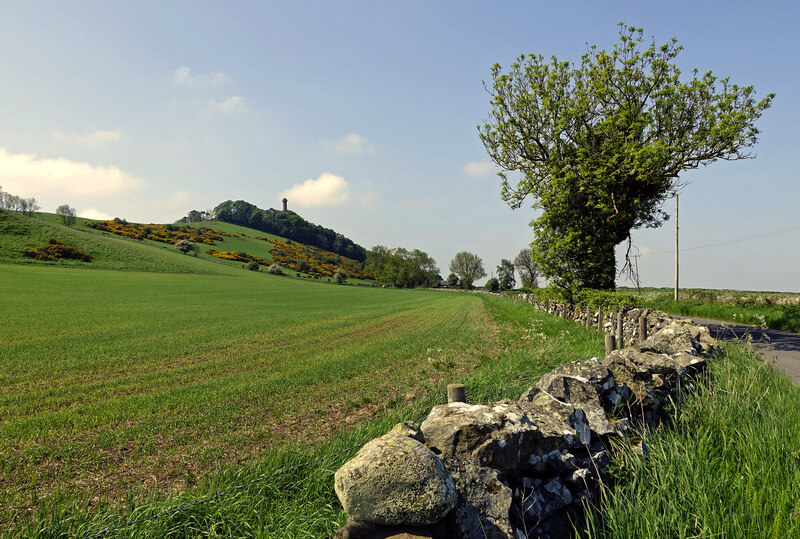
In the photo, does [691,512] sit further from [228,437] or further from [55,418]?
[55,418]

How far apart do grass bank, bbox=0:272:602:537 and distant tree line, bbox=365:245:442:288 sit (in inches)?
4139

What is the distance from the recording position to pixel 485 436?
3.12m

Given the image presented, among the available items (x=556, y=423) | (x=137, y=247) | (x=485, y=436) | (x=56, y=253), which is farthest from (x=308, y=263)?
(x=485, y=436)

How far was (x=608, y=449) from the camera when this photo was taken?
3969mm

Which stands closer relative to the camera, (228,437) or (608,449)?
(608,449)

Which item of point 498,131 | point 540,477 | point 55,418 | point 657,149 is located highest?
point 498,131

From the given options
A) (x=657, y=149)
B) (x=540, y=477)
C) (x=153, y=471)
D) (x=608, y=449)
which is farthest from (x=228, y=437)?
(x=657, y=149)

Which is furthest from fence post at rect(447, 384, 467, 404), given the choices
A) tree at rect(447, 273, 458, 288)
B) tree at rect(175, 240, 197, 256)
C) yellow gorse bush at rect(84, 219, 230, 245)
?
tree at rect(447, 273, 458, 288)

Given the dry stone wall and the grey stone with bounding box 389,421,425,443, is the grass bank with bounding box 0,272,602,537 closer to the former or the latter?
the grey stone with bounding box 389,421,425,443

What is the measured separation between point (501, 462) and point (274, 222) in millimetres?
186541

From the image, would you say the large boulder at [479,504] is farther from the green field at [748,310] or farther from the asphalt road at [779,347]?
the green field at [748,310]

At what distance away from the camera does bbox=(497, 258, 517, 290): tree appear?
132500mm

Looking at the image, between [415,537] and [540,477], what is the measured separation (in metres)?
1.63

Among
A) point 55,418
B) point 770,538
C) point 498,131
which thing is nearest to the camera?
point 770,538
